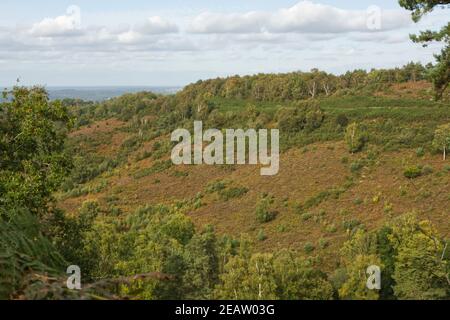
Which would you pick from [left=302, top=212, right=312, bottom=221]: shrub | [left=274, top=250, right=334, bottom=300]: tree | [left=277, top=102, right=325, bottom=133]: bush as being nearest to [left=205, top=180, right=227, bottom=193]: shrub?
[left=302, top=212, right=312, bottom=221]: shrub

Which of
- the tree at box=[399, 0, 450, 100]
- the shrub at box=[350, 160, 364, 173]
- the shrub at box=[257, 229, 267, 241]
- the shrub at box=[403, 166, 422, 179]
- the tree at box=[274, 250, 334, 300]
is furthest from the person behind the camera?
the shrub at box=[350, 160, 364, 173]

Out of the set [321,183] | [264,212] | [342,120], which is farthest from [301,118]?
[264,212]

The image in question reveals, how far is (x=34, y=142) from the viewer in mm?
10141

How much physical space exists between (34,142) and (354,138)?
38.6 meters

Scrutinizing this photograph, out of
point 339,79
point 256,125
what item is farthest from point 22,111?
point 339,79

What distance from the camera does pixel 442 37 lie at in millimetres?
9086

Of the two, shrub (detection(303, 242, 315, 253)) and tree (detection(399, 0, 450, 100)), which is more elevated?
tree (detection(399, 0, 450, 100))

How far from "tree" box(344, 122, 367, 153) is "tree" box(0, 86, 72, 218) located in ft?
122

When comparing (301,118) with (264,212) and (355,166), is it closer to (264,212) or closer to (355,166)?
(355,166)

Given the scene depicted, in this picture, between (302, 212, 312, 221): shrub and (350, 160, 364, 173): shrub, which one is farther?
(350, 160, 364, 173): shrub

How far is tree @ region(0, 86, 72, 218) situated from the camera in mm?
9391

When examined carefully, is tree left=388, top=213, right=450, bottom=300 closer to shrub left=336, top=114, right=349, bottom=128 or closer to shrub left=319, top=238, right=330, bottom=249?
shrub left=319, top=238, right=330, bottom=249

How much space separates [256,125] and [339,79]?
69.8 ft
